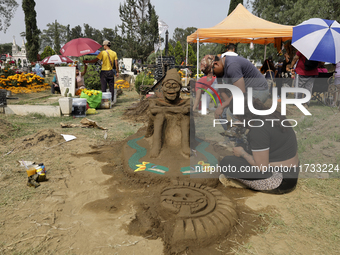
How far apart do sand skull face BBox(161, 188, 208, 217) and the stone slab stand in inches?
218

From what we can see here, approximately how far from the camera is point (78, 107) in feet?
23.7

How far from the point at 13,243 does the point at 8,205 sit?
0.75 meters

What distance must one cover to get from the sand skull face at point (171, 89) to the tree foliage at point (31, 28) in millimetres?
24613

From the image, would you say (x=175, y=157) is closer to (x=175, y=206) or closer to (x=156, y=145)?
(x=156, y=145)

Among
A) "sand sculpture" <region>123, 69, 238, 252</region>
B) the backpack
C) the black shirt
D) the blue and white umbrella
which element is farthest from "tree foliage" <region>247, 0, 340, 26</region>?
the black shirt

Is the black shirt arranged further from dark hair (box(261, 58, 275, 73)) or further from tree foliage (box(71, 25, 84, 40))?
tree foliage (box(71, 25, 84, 40))

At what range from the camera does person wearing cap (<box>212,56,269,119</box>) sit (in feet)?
12.4

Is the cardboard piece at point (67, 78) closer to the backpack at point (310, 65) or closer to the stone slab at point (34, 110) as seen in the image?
the stone slab at point (34, 110)

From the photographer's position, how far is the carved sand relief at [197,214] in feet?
7.32

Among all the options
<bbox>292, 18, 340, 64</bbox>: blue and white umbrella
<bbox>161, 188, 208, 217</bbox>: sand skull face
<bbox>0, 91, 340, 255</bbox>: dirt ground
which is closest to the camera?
<bbox>0, 91, 340, 255</bbox>: dirt ground

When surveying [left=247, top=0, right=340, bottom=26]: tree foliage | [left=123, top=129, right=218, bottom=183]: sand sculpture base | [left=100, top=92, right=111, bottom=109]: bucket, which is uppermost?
[left=247, top=0, right=340, bottom=26]: tree foliage

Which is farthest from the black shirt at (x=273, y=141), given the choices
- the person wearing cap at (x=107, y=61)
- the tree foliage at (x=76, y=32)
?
the tree foliage at (x=76, y=32)

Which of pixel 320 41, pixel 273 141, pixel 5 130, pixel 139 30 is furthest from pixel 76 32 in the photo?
pixel 273 141

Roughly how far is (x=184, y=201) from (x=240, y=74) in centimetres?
219
